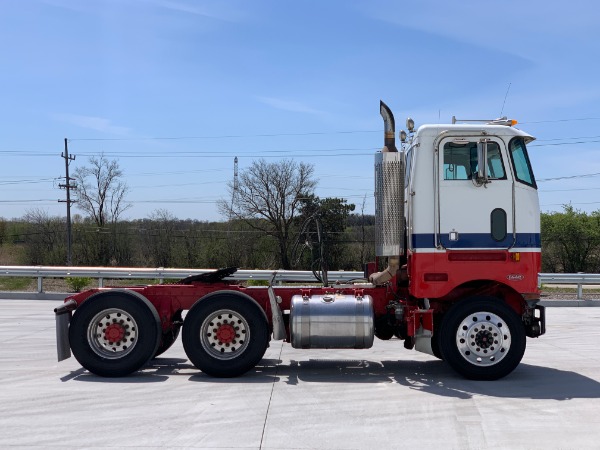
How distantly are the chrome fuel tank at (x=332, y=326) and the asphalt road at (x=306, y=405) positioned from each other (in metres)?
0.50

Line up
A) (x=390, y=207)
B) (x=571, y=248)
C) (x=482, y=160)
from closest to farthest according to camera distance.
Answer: (x=482, y=160), (x=390, y=207), (x=571, y=248)

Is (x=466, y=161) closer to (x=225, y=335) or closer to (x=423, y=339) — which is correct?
(x=423, y=339)

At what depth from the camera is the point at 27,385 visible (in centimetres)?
872

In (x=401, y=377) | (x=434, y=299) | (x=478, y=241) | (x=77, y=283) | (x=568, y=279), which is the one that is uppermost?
(x=478, y=241)

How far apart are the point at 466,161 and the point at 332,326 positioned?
2823 millimetres

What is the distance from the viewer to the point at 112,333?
30.9 feet

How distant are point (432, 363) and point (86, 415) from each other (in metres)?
5.50

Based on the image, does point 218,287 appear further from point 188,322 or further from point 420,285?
Result: point 420,285

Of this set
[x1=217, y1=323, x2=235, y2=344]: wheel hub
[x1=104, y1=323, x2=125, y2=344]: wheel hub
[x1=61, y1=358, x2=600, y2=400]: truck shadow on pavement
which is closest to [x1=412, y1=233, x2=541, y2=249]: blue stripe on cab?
[x1=61, y1=358, x2=600, y2=400]: truck shadow on pavement

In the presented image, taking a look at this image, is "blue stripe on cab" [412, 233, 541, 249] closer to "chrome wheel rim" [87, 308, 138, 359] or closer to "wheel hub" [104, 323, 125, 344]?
"chrome wheel rim" [87, 308, 138, 359]

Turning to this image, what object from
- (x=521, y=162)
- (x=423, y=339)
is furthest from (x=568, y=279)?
(x=423, y=339)

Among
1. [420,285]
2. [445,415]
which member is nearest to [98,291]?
[420,285]

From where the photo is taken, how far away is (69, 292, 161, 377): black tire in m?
9.31

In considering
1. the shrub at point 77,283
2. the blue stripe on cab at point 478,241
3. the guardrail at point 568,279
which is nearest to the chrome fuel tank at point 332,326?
the blue stripe on cab at point 478,241
